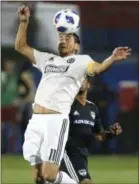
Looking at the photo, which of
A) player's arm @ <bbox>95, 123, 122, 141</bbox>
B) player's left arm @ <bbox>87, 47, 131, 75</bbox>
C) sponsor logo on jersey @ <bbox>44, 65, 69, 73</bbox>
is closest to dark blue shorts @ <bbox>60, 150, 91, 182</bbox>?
player's arm @ <bbox>95, 123, 122, 141</bbox>

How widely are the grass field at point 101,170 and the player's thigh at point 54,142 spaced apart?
4.53m

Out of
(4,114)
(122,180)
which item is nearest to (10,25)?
(4,114)

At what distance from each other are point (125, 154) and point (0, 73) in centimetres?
278

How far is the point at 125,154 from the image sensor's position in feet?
60.7

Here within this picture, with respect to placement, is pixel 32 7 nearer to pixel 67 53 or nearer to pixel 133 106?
pixel 133 106

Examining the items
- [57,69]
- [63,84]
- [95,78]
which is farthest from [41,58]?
Result: [95,78]

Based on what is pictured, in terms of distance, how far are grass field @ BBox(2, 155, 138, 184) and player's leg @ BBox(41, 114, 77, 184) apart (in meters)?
4.51

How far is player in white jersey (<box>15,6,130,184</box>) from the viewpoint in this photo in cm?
966

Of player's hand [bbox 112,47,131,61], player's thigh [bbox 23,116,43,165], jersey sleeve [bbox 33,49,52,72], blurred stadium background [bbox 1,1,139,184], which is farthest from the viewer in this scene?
blurred stadium background [bbox 1,1,139,184]

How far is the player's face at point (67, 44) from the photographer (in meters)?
9.82

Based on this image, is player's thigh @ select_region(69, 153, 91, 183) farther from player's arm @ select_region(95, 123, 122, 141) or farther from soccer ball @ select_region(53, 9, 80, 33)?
soccer ball @ select_region(53, 9, 80, 33)

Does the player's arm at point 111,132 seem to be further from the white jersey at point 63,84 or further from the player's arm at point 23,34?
the player's arm at point 23,34

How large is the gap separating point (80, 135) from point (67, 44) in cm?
95

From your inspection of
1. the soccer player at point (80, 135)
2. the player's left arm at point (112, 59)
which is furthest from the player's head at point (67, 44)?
the player's left arm at point (112, 59)
